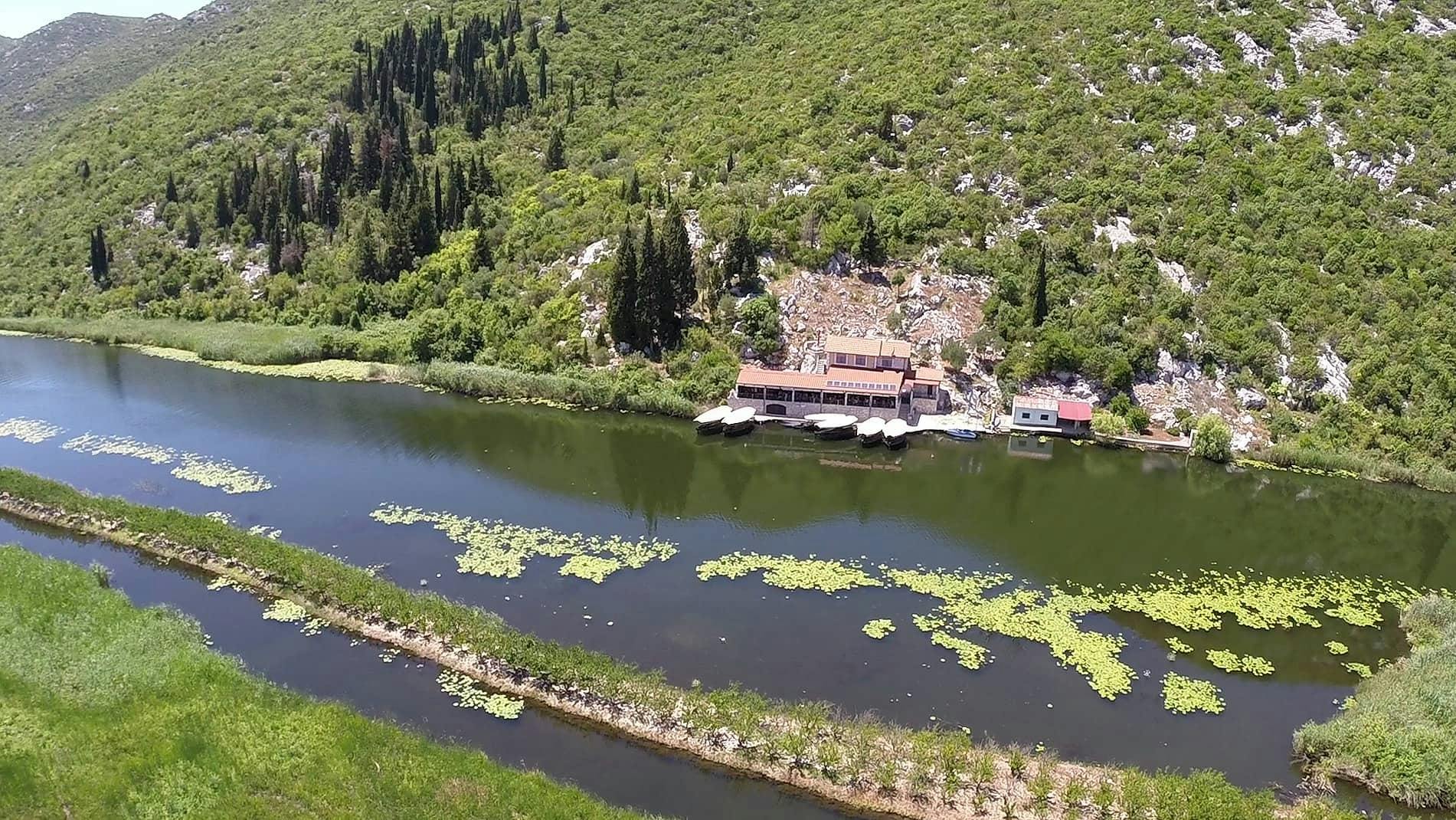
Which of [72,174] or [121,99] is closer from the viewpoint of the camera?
[72,174]

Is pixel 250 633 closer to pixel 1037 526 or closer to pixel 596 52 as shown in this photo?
pixel 1037 526

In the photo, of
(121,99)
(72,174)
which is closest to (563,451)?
(72,174)

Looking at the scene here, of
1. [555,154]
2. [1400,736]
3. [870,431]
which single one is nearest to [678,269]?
[870,431]

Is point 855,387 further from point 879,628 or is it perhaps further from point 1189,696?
point 1189,696

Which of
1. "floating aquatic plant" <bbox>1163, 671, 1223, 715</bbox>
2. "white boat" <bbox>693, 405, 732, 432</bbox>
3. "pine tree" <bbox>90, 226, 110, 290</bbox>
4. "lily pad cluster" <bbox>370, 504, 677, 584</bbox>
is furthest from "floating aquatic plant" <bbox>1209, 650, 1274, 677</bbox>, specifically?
"pine tree" <bbox>90, 226, 110, 290</bbox>

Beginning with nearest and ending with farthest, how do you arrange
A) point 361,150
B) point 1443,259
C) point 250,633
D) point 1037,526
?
point 250,633 < point 1037,526 < point 1443,259 < point 361,150

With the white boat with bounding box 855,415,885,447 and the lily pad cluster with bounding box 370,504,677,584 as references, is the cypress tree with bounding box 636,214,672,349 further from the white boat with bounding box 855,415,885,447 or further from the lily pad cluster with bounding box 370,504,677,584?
the lily pad cluster with bounding box 370,504,677,584
